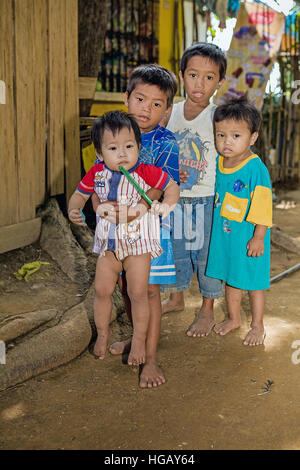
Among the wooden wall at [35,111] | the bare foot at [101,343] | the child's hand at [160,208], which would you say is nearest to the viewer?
the child's hand at [160,208]

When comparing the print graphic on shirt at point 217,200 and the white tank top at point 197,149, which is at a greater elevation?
the white tank top at point 197,149

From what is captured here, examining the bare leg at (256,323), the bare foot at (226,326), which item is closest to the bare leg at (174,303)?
the bare foot at (226,326)

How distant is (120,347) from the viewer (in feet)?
9.16

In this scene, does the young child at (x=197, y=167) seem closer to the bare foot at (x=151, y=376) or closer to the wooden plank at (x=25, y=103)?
the bare foot at (x=151, y=376)

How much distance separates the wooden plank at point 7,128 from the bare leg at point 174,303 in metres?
1.26

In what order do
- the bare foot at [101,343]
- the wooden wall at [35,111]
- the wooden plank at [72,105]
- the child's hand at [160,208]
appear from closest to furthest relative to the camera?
the child's hand at [160,208] → the bare foot at [101,343] → the wooden wall at [35,111] → the wooden plank at [72,105]

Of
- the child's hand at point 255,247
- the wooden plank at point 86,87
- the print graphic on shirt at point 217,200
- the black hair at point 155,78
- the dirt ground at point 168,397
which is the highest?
the wooden plank at point 86,87

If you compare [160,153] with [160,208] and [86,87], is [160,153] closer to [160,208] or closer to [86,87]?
[160,208]

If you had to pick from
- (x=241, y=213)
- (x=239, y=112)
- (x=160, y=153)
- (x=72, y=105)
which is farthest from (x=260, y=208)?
(x=72, y=105)

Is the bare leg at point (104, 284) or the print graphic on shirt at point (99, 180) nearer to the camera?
the print graphic on shirt at point (99, 180)

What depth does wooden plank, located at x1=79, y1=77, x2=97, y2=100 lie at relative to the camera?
405 centimetres

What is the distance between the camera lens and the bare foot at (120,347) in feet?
9.09

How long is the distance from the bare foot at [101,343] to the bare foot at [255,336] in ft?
2.89
